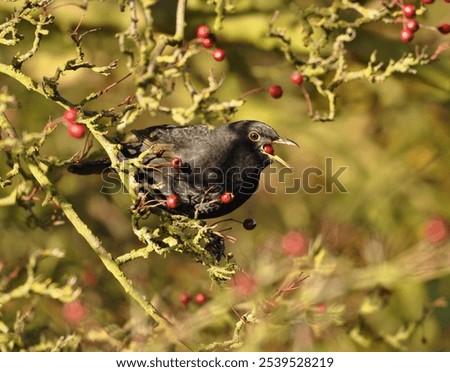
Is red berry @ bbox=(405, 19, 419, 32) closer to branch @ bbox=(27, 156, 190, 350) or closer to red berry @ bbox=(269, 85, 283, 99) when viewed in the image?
red berry @ bbox=(269, 85, 283, 99)

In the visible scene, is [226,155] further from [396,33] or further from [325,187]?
[396,33]

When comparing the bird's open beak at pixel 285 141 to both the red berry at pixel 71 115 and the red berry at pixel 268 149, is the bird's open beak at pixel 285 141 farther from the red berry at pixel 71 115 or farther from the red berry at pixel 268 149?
A: the red berry at pixel 71 115

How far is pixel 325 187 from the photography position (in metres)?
4.80

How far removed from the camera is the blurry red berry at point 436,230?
4484 millimetres

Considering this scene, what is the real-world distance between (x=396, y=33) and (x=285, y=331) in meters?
2.11

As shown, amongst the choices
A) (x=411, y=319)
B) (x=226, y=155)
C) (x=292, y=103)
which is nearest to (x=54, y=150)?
(x=226, y=155)

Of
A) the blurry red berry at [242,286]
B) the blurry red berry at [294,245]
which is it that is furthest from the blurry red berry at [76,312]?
the blurry red berry at [294,245]

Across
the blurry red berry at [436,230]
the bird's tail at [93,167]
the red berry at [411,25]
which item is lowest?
the blurry red berry at [436,230]

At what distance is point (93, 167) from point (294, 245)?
4.13 feet

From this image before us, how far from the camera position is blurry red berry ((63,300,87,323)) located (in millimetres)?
4191

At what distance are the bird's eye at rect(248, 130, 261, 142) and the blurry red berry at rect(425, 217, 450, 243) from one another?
1306 mm

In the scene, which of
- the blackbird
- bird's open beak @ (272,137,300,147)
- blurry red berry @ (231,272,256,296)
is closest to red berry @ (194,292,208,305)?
blurry red berry @ (231,272,256,296)

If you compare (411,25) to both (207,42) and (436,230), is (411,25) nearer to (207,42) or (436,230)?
(207,42)

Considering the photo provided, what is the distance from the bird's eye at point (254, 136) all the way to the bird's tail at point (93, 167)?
781 mm
